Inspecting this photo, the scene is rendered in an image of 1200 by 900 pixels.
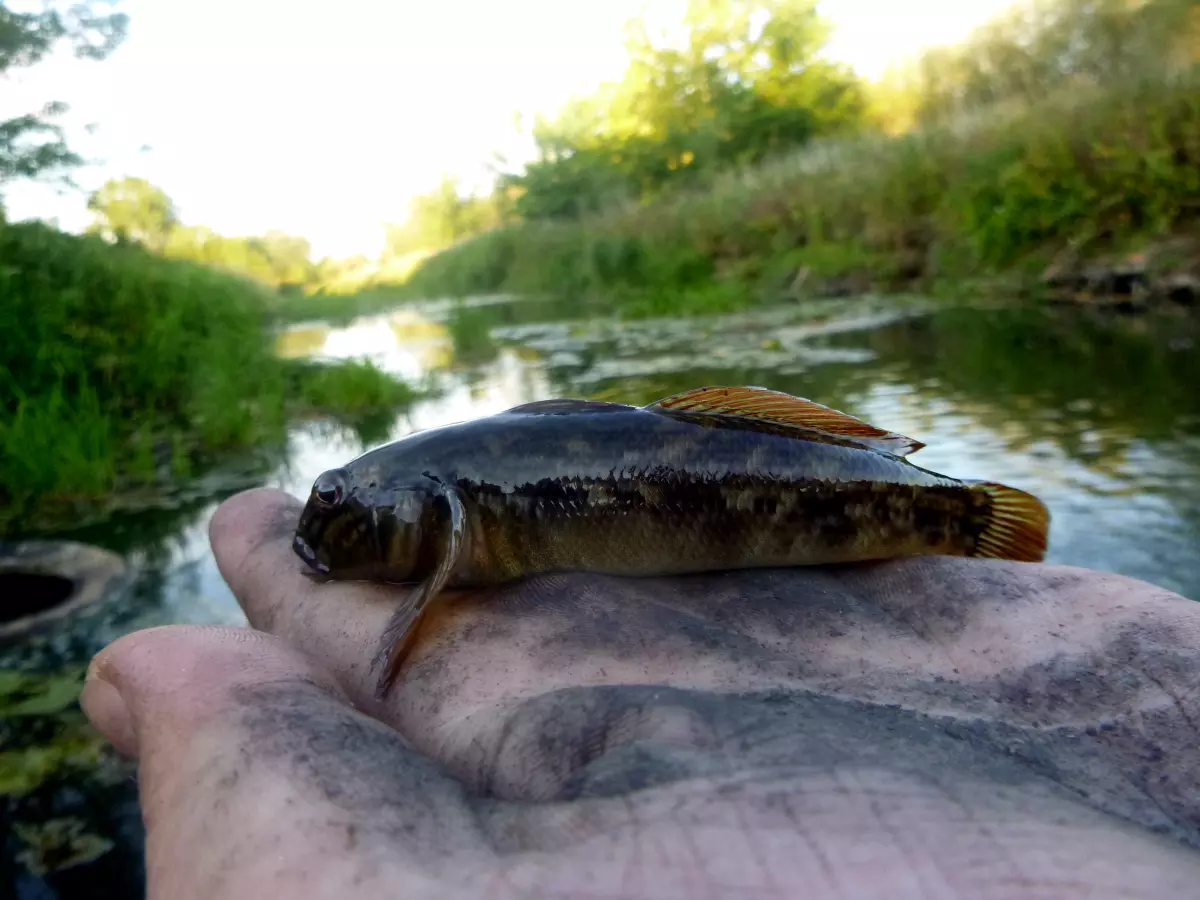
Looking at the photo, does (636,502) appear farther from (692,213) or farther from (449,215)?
(449,215)

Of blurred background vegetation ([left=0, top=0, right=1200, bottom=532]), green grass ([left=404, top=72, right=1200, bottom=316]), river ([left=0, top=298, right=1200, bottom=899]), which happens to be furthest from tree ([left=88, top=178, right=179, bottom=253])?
green grass ([left=404, top=72, right=1200, bottom=316])

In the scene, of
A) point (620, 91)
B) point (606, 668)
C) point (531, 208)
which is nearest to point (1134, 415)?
point (606, 668)

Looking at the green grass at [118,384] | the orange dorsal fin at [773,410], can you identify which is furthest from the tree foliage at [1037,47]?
the orange dorsal fin at [773,410]

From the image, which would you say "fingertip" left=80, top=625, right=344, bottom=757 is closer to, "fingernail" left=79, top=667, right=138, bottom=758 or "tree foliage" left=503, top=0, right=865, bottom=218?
"fingernail" left=79, top=667, right=138, bottom=758

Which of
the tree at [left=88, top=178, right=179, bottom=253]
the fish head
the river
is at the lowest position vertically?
the river

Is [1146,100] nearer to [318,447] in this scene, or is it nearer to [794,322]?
[794,322]

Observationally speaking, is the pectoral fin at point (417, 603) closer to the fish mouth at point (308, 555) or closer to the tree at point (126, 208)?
the fish mouth at point (308, 555)
